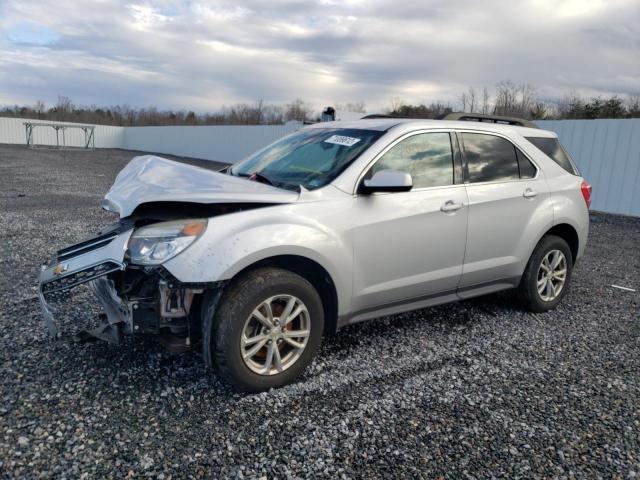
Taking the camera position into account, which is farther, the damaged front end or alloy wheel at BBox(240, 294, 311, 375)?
alloy wheel at BBox(240, 294, 311, 375)

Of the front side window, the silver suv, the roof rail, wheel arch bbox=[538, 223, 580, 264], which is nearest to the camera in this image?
the silver suv

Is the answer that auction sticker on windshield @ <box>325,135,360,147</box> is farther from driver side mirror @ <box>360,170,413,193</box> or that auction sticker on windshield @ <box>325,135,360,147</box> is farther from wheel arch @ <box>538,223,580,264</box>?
wheel arch @ <box>538,223,580,264</box>

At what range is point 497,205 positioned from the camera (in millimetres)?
4516

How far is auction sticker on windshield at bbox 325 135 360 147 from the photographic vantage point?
161 inches

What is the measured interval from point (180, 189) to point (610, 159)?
12.5m

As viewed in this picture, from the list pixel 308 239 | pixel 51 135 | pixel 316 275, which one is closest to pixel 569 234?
pixel 316 275

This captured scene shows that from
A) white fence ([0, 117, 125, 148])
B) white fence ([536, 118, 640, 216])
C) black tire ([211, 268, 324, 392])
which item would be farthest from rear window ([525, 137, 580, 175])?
white fence ([0, 117, 125, 148])

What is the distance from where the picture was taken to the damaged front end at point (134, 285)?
3.10 meters

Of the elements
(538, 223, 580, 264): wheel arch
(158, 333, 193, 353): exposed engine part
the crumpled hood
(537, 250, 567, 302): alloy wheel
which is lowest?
(158, 333, 193, 353): exposed engine part

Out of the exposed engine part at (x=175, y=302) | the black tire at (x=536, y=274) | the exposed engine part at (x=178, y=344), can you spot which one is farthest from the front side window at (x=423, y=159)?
the exposed engine part at (x=178, y=344)

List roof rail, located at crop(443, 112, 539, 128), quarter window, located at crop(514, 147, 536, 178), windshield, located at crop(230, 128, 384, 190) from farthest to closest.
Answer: roof rail, located at crop(443, 112, 539, 128) → quarter window, located at crop(514, 147, 536, 178) → windshield, located at crop(230, 128, 384, 190)

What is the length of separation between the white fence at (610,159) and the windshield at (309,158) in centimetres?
1065

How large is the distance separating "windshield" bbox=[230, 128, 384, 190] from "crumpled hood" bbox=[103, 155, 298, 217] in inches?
13.7

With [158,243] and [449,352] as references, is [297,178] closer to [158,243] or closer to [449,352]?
[158,243]
